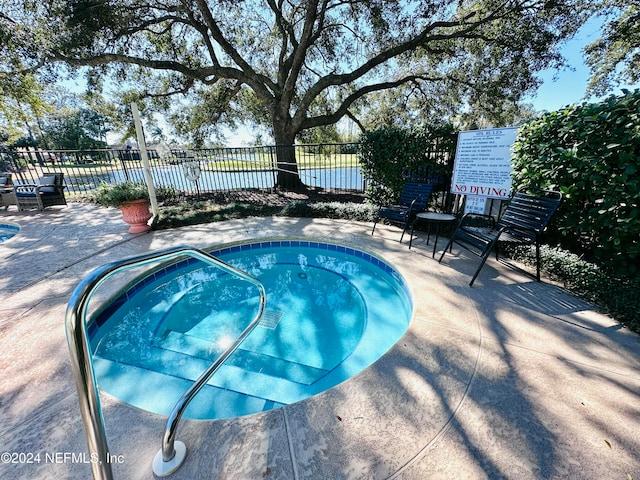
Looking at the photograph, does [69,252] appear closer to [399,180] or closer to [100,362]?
[100,362]

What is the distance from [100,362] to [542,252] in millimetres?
4671

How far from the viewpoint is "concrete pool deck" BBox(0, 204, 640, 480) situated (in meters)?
1.19

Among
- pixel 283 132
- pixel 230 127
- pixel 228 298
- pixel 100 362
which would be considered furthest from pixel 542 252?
pixel 230 127

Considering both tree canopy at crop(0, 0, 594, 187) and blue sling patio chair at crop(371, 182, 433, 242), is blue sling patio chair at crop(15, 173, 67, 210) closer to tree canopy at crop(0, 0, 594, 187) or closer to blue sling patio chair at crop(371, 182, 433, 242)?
tree canopy at crop(0, 0, 594, 187)

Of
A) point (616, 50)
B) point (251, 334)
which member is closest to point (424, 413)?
point (251, 334)

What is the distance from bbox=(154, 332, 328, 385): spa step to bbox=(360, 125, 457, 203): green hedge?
4.03 meters

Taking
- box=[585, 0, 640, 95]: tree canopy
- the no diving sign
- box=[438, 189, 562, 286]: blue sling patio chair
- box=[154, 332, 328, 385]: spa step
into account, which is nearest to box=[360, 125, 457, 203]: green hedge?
the no diving sign

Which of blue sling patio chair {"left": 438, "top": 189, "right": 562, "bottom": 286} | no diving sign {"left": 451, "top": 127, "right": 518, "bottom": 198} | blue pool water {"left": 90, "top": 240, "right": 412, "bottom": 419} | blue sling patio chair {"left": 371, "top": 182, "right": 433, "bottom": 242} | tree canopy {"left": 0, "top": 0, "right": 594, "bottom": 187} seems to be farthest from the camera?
Result: tree canopy {"left": 0, "top": 0, "right": 594, "bottom": 187}

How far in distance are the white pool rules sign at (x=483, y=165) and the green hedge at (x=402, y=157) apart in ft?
1.51

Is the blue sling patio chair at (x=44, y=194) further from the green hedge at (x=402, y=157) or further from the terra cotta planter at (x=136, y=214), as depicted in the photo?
the green hedge at (x=402, y=157)

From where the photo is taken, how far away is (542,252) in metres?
3.06

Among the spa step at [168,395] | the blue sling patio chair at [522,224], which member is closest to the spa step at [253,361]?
the spa step at [168,395]

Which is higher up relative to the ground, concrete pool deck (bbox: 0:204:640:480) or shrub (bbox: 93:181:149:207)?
shrub (bbox: 93:181:149:207)

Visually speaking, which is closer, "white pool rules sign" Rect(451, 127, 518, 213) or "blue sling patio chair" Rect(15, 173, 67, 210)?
"white pool rules sign" Rect(451, 127, 518, 213)
